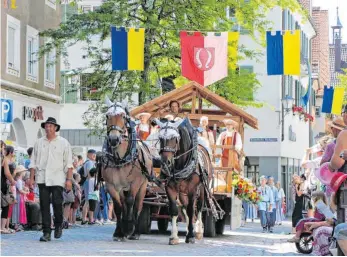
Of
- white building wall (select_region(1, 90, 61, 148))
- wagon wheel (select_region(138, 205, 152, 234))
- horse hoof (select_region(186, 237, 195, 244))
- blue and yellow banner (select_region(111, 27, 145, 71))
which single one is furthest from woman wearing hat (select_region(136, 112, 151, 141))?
white building wall (select_region(1, 90, 61, 148))

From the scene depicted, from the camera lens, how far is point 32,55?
3788 centimetres

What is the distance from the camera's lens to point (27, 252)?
597 inches

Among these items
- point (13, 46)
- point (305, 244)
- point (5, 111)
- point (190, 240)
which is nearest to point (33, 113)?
point (13, 46)

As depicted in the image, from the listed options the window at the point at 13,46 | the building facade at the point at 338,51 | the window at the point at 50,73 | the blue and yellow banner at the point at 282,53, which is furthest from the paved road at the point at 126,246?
the building facade at the point at 338,51

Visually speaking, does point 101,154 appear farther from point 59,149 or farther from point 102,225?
point 102,225

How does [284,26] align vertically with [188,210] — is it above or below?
above

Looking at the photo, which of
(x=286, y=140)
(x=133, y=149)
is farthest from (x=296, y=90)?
(x=133, y=149)

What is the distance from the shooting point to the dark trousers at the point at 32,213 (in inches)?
873

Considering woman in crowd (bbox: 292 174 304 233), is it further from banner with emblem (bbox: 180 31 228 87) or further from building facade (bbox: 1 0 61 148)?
building facade (bbox: 1 0 61 148)

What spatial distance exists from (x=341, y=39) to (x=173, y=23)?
84.8 meters

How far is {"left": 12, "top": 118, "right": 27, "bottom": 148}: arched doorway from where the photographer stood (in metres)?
36.5

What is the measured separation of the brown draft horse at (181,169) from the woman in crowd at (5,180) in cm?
292

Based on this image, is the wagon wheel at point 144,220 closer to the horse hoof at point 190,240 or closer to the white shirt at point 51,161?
the horse hoof at point 190,240

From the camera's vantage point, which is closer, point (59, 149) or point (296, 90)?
point (59, 149)
